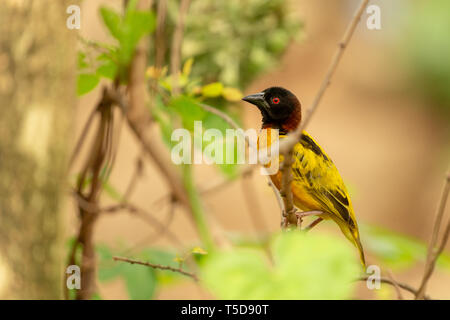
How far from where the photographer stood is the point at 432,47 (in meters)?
3.21

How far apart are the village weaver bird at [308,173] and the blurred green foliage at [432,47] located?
8.00ft

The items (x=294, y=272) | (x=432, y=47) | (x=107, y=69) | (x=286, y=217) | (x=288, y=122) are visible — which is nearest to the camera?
(x=294, y=272)

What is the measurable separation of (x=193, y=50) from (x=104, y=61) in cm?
25

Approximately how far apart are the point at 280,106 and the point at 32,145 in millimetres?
291

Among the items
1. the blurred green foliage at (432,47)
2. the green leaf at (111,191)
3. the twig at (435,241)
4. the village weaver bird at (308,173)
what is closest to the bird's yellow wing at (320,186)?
the village weaver bird at (308,173)

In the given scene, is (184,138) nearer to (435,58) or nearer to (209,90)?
(209,90)

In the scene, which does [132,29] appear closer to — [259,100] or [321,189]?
[259,100]

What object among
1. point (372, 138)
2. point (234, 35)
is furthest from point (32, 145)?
point (372, 138)

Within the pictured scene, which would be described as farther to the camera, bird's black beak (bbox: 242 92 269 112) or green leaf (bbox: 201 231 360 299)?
bird's black beak (bbox: 242 92 269 112)

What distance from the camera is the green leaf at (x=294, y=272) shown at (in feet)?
1.13

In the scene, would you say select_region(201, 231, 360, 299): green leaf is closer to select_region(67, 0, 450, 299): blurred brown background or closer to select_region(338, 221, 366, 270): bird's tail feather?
select_region(338, 221, 366, 270): bird's tail feather

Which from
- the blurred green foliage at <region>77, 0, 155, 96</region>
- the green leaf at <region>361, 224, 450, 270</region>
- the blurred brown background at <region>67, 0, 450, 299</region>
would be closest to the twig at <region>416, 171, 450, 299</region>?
the green leaf at <region>361, 224, 450, 270</region>

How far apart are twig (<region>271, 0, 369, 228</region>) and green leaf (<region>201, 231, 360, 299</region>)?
6cm

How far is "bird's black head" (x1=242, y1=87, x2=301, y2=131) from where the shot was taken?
627mm
